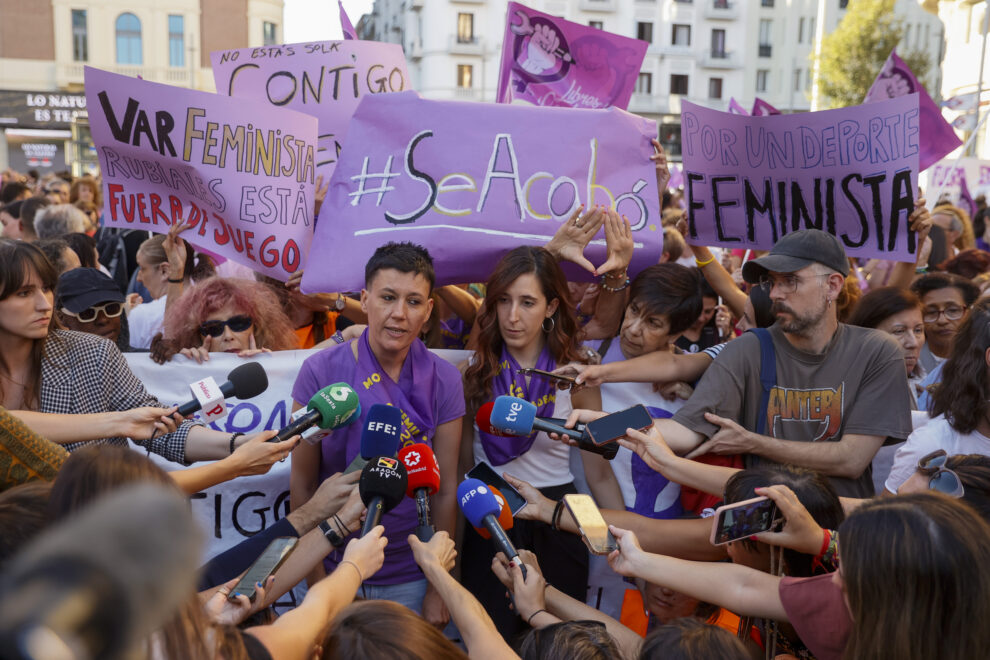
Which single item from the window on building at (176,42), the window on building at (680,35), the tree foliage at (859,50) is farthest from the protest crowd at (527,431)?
the window on building at (680,35)

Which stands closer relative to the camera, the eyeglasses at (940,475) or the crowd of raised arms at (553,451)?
the crowd of raised arms at (553,451)

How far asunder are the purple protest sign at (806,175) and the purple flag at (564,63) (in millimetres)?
1369

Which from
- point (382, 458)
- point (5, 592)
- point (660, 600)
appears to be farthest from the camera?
point (660, 600)

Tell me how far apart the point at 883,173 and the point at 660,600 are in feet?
8.62

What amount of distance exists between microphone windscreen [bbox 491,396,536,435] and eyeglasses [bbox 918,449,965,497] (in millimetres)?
1322

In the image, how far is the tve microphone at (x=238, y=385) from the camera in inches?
121

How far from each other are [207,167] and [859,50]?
35.5 metres

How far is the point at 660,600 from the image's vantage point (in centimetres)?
330

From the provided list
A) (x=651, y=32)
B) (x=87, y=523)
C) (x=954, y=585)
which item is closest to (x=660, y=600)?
(x=954, y=585)

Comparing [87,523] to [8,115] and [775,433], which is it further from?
[8,115]

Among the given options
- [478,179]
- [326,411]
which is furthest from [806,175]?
[326,411]

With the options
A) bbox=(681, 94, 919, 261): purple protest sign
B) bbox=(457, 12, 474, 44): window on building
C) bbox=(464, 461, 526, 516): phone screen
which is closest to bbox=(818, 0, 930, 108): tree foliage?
bbox=(457, 12, 474, 44): window on building

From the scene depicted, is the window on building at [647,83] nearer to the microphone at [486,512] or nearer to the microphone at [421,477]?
the microphone at [421,477]

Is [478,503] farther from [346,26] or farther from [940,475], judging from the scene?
[346,26]
